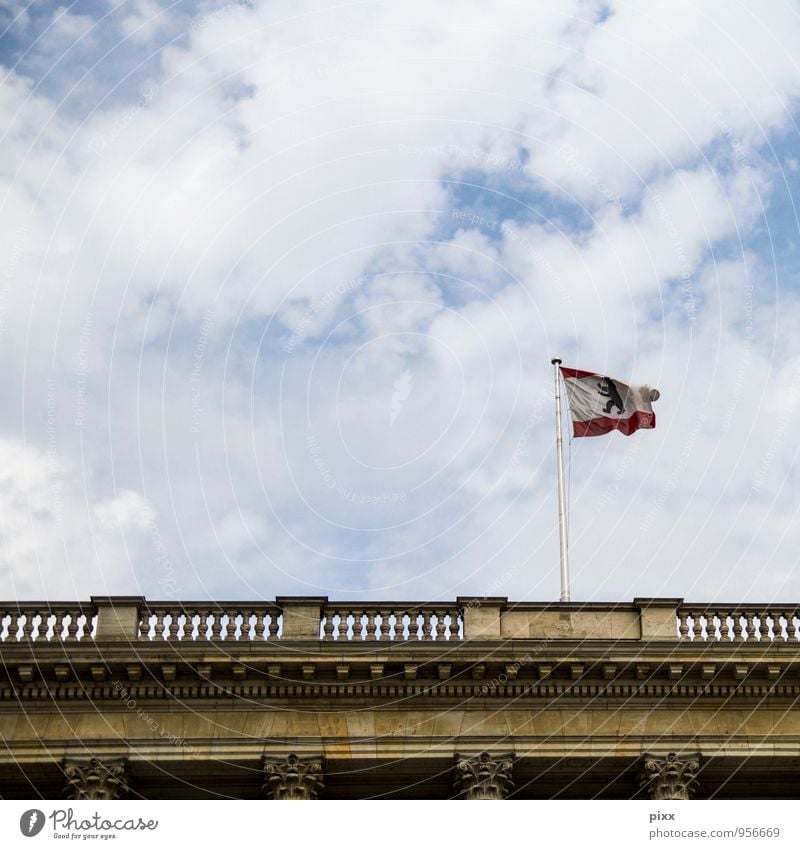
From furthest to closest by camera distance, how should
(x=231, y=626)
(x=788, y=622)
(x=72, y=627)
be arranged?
(x=788, y=622), (x=231, y=626), (x=72, y=627)

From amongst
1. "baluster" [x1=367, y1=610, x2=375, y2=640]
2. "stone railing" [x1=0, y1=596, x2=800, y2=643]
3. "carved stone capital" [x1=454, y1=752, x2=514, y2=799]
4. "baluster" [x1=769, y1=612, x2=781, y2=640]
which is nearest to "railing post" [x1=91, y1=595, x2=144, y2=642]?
"stone railing" [x1=0, y1=596, x2=800, y2=643]

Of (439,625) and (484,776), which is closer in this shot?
(484,776)

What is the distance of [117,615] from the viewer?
1484 inches

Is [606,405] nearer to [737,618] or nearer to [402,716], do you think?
[737,618]

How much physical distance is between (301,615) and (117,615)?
13.8 ft

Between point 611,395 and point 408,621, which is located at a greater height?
point 611,395

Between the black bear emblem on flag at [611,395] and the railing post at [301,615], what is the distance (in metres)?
10.6

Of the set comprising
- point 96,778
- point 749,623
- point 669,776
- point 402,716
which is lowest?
point 669,776

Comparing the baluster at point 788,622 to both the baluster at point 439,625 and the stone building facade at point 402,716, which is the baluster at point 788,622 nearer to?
the stone building facade at point 402,716

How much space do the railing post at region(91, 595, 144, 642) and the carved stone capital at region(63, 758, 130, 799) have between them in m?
3.00

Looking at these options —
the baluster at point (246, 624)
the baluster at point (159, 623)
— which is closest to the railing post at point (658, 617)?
the baluster at point (246, 624)

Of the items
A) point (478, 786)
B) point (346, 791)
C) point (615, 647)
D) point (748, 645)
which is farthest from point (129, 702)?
point (748, 645)

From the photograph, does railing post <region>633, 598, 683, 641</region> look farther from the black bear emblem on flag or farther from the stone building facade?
the black bear emblem on flag

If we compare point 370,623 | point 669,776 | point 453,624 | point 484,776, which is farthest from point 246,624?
point 669,776
